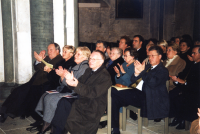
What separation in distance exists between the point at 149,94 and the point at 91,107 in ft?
3.11

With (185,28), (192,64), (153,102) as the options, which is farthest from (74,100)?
(185,28)

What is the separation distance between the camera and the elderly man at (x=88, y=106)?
3010mm

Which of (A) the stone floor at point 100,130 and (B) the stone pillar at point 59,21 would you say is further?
(B) the stone pillar at point 59,21

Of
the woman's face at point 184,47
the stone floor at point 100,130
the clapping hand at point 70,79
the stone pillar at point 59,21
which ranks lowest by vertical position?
the stone floor at point 100,130

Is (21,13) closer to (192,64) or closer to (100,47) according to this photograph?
Answer: (100,47)

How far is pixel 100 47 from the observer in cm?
524

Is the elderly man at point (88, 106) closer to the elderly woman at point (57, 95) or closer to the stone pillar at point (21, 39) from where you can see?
the elderly woman at point (57, 95)

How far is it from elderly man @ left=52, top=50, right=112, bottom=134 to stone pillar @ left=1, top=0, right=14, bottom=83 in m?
3.38

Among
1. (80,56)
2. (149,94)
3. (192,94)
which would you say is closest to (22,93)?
(80,56)

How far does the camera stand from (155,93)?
11.4ft

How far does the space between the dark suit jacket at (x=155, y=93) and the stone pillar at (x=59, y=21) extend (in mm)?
2928

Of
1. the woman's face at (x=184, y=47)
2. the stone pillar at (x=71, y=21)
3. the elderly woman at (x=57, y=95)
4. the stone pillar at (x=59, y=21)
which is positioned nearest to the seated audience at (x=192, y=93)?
the woman's face at (x=184, y=47)

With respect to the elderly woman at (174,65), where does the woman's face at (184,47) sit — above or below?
above

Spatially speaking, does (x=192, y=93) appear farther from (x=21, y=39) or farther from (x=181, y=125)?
(x=21, y=39)
